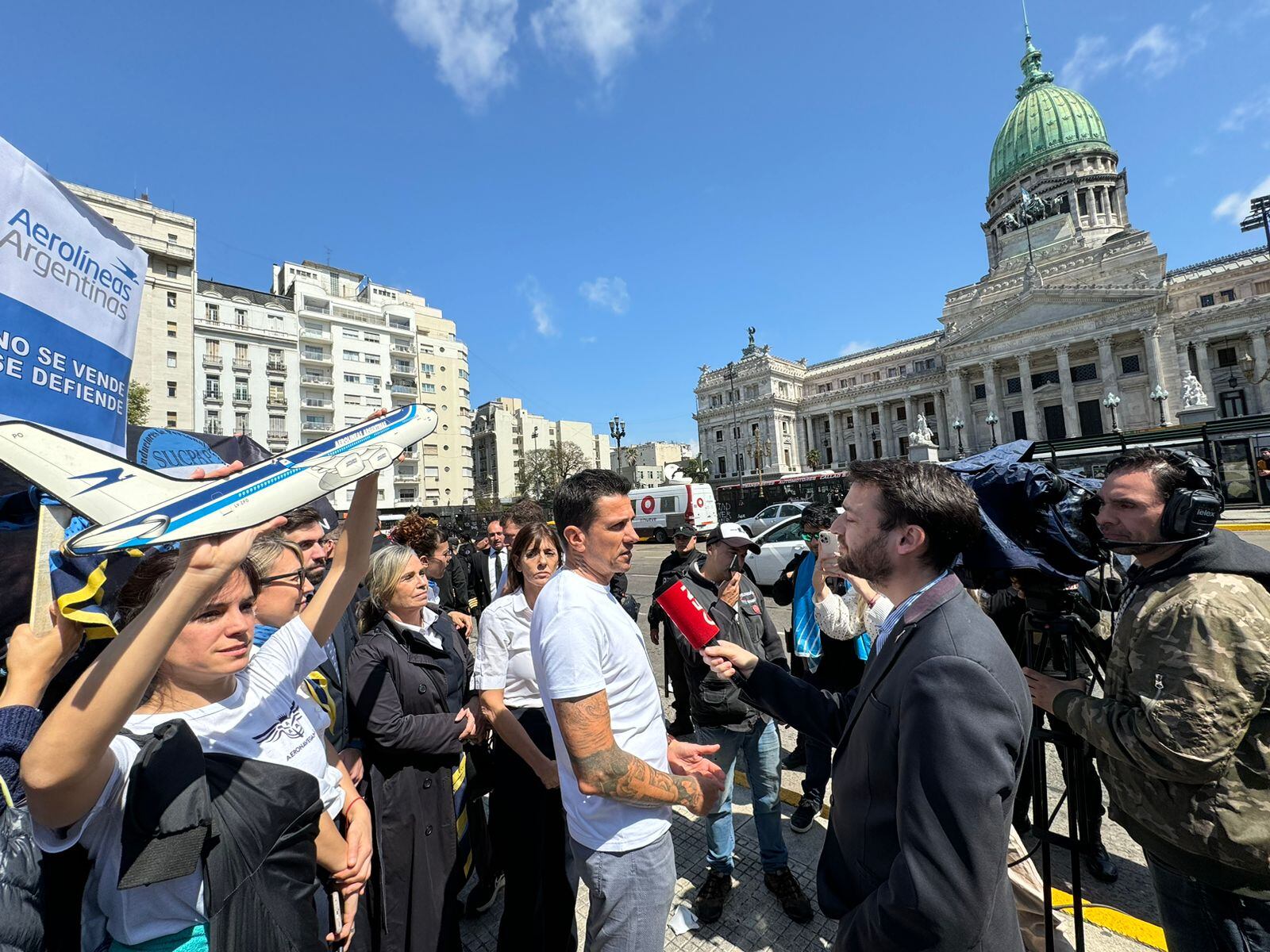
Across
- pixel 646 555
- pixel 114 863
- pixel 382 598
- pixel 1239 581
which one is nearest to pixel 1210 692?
pixel 1239 581

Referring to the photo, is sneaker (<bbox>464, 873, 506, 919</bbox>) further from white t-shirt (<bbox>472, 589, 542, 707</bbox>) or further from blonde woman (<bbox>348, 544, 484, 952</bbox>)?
white t-shirt (<bbox>472, 589, 542, 707</bbox>)

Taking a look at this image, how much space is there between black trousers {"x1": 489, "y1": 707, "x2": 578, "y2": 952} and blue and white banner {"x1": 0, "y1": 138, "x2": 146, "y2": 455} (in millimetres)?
2305

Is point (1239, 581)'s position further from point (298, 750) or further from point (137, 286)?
point (137, 286)

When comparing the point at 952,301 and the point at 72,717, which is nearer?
the point at 72,717

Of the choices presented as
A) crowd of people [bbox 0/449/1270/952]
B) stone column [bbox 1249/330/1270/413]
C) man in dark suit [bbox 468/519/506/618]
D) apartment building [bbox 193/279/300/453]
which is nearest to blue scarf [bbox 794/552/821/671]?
crowd of people [bbox 0/449/1270/952]

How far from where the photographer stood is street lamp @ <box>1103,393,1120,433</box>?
36.3 meters

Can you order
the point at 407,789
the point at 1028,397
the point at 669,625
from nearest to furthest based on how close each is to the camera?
1. the point at 407,789
2. the point at 669,625
3. the point at 1028,397

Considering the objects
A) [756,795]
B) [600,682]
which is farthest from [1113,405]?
[600,682]

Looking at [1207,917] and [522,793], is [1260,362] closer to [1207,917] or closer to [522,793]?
[1207,917]

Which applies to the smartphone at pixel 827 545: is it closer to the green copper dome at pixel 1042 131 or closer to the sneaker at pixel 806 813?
the sneaker at pixel 806 813

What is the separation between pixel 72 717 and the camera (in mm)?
943

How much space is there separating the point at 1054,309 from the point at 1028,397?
7.84 meters

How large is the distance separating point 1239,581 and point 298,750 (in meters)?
3.14

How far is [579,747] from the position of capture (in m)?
1.69
